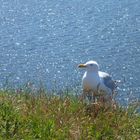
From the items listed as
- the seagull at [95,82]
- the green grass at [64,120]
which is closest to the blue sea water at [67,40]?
the seagull at [95,82]

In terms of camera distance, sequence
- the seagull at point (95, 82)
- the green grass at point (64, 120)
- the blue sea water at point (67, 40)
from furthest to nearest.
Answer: the blue sea water at point (67, 40) < the seagull at point (95, 82) < the green grass at point (64, 120)

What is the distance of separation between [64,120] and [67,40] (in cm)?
1817

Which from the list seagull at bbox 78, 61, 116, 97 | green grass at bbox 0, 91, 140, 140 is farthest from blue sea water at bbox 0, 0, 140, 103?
green grass at bbox 0, 91, 140, 140

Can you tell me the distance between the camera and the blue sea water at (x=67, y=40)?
20109mm

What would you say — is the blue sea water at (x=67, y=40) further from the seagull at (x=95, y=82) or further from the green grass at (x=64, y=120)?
the green grass at (x=64, y=120)

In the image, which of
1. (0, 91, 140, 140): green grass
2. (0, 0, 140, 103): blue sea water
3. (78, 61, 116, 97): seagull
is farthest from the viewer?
(0, 0, 140, 103): blue sea water

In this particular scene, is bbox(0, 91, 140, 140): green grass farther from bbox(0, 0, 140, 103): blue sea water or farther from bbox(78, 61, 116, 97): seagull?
bbox(0, 0, 140, 103): blue sea water

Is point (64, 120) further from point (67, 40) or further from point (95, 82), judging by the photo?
point (67, 40)

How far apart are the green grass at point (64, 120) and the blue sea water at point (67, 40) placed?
910 cm

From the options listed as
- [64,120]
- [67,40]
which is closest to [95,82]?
[64,120]

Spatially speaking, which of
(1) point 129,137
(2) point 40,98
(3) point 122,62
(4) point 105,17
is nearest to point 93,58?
(3) point 122,62

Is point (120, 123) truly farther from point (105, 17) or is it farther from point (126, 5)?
point (126, 5)

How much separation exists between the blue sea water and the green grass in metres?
9.10

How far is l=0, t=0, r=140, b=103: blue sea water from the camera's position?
66.0ft
